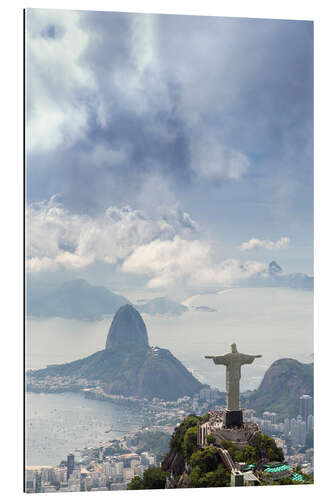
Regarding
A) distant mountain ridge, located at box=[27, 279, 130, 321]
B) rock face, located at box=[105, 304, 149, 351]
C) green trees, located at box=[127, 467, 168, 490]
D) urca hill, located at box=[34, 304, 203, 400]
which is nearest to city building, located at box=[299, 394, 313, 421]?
urca hill, located at box=[34, 304, 203, 400]

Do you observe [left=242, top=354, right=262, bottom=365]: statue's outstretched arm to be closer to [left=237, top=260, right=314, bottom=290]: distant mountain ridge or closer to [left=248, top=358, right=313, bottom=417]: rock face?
[left=248, top=358, right=313, bottom=417]: rock face

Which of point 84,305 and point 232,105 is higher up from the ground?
point 232,105

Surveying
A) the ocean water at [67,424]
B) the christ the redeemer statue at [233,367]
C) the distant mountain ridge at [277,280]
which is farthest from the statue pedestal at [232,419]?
the distant mountain ridge at [277,280]

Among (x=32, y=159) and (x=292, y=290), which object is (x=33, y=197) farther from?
(x=292, y=290)

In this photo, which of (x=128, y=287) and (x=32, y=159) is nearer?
(x=32, y=159)

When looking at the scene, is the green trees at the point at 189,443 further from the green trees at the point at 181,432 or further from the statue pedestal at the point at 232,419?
the statue pedestal at the point at 232,419

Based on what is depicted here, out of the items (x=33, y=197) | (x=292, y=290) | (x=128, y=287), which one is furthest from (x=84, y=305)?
(x=292, y=290)
